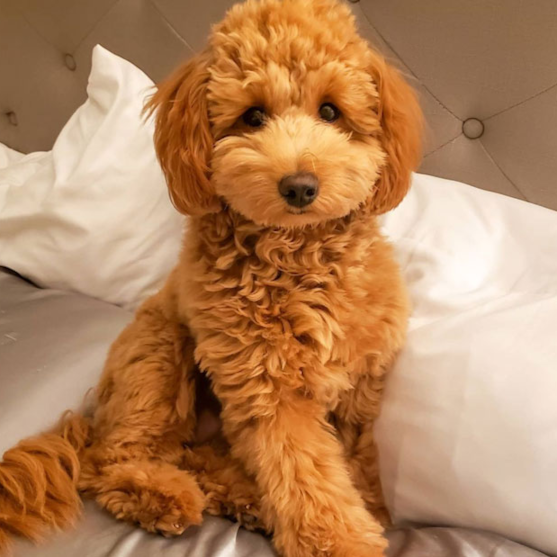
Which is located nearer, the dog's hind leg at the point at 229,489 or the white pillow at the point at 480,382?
the white pillow at the point at 480,382

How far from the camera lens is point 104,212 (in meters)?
1.27

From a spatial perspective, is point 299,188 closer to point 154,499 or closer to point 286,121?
point 286,121

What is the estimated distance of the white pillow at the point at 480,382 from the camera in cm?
71

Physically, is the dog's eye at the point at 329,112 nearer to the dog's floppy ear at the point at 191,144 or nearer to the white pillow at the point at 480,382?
the dog's floppy ear at the point at 191,144

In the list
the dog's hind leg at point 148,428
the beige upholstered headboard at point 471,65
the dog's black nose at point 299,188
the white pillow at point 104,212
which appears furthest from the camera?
the white pillow at point 104,212

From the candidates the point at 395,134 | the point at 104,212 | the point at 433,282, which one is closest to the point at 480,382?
the point at 433,282

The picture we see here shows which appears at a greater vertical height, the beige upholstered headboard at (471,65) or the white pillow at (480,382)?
the beige upholstered headboard at (471,65)

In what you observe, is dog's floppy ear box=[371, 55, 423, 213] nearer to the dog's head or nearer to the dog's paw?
the dog's head

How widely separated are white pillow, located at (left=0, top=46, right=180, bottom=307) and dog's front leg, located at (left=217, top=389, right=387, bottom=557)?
0.54 metres

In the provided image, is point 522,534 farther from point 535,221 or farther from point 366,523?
point 535,221

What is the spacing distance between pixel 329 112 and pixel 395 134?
3.7 inches

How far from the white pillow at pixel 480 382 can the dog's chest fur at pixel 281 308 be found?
4.0 inches

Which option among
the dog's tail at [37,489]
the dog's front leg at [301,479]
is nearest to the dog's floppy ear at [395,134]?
the dog's front leg at [301,479]

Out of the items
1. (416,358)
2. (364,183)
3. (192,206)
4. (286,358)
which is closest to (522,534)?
(416,358)
